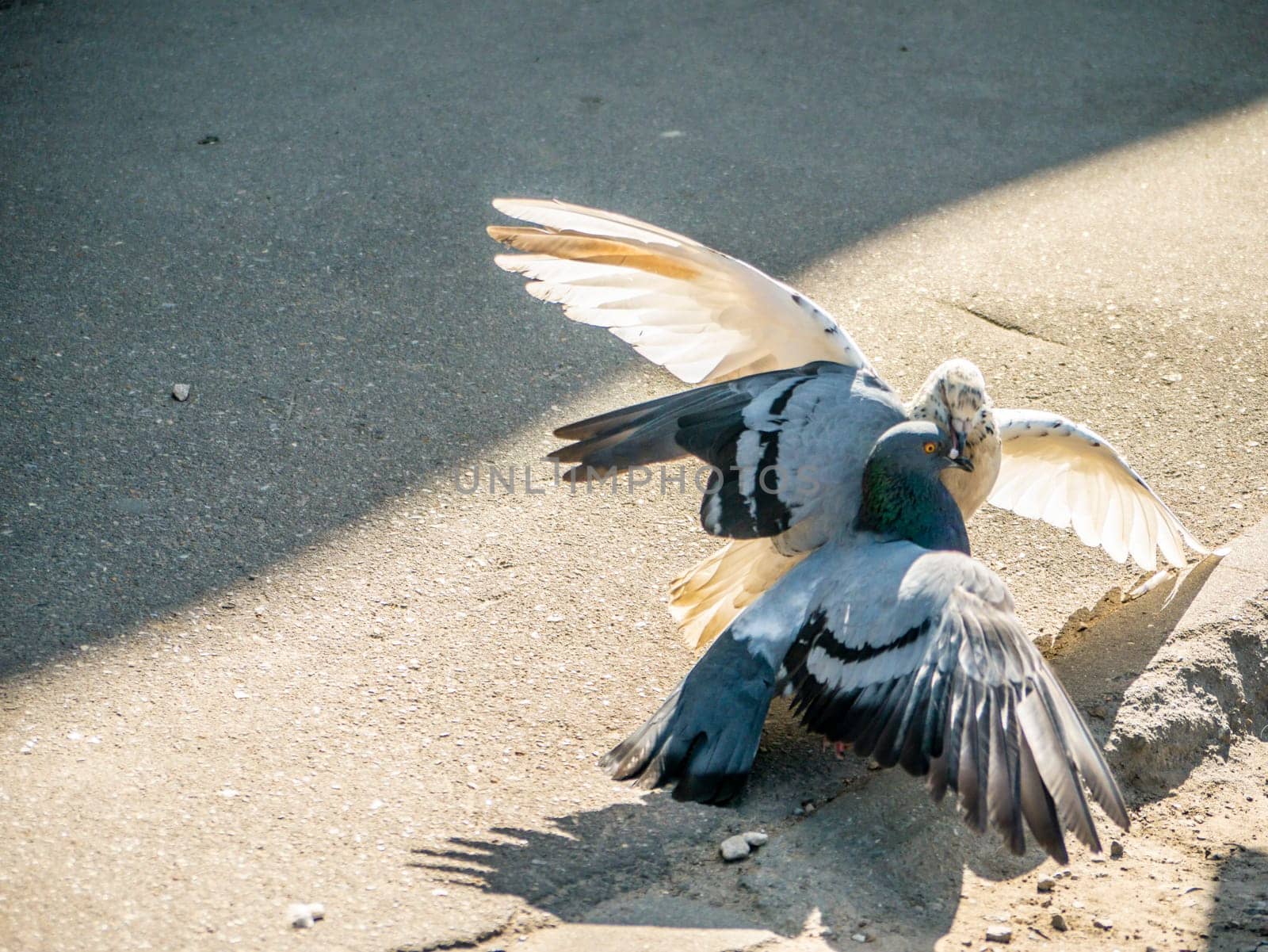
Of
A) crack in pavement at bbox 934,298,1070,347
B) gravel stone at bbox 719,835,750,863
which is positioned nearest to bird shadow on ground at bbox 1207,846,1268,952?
gravel stone at bbox 719,835,750,863

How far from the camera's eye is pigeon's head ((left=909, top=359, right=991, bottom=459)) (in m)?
3.10

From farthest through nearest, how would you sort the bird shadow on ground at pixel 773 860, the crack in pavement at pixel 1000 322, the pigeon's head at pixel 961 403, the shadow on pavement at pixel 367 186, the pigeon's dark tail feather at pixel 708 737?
the crack in pavement at pixel 1000 322 → the shadow on pavement at pixel 367 186 → the pigeon's head at pixel 961 403 → the pigeon's dark tail feather at pixel 708 737 → the bird shadow on ground at pixel 773 860

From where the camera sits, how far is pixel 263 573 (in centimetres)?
358

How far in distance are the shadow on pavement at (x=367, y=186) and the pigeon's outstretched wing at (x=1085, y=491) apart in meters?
1.55

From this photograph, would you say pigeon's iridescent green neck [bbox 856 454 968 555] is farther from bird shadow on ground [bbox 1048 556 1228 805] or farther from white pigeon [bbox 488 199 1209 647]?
bird shadow on ground [bbox 1048 556 1228 805]

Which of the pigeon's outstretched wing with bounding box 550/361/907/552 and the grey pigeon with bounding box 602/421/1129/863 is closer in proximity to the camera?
Answer: the grey pigeon with bounding box 602/421/1129/863

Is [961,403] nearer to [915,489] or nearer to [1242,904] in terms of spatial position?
[915,489]

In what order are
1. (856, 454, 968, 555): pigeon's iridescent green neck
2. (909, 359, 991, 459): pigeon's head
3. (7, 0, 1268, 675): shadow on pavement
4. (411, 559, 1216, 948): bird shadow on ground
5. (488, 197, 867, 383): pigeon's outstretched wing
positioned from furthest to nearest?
(7, 0, 1268, 675): shadow on pavement → (488, 197, 867, 383): pigeon's outstretched wing → (909, 359, 991, 459): pigeon's head → (856, 454, 968, 555): pigeon's iridescent green neck → (411, 559, 1216, 948): bird shadow on ground

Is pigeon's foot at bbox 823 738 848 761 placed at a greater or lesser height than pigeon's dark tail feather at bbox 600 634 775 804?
lesser

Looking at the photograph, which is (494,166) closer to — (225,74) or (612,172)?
(612,172)

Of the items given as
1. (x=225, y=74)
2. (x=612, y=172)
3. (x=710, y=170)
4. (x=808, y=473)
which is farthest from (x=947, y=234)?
(x=225, y=74)

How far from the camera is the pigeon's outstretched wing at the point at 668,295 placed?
3350mm

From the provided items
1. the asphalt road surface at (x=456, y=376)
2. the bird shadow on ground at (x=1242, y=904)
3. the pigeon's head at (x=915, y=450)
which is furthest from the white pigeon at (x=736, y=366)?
the bird shadow on ground at (x=1242, y=904)

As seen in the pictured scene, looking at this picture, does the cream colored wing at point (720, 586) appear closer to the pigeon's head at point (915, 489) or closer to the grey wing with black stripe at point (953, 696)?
the pigeon's head at point (915, 489)
